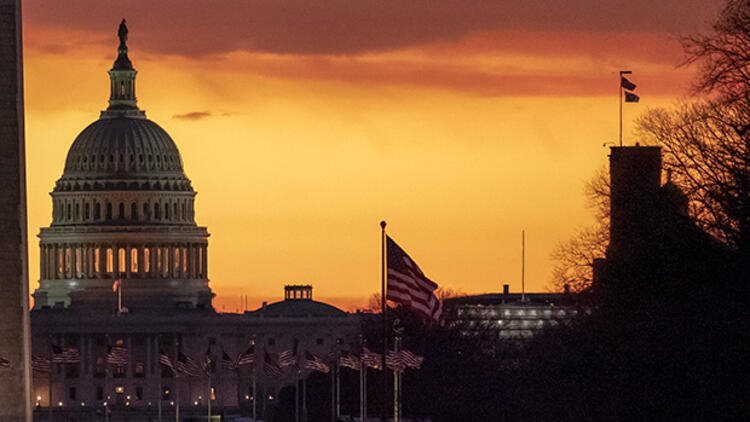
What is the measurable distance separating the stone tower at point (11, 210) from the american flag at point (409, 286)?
2298 cm

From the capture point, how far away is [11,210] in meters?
83.3

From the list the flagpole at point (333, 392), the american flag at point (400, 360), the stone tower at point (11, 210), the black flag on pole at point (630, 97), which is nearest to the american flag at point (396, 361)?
the american flag at point (400, 360)

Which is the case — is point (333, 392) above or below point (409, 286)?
below

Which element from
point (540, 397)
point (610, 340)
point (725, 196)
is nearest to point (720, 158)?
point (725, 196)

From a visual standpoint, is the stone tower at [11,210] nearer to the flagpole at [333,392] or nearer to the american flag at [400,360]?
the american flag at [400,360]

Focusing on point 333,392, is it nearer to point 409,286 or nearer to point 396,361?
point 396,361

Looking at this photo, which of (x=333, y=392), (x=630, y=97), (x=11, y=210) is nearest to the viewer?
(x=11, y=210)

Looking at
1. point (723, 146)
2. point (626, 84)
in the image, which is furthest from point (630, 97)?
point (723, 146)

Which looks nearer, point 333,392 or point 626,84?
point 626,84

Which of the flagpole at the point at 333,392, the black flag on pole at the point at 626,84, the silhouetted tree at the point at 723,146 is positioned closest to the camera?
the silhouetted tree at the point at 723,146

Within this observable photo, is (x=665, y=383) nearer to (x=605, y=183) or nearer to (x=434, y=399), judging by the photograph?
(x=605, y=183)

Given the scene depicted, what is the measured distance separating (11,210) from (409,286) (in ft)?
79.1

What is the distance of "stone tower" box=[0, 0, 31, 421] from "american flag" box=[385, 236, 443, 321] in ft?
75.4

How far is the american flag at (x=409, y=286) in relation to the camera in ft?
344
